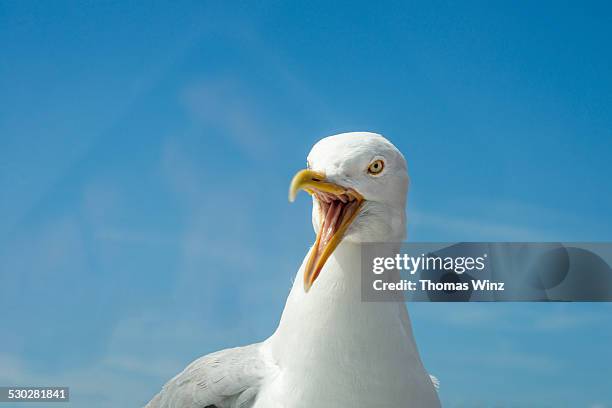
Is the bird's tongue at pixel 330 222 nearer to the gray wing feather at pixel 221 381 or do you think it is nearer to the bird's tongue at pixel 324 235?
the bird's tongue at pixel 324 235

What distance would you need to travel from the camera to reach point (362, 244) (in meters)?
3.46

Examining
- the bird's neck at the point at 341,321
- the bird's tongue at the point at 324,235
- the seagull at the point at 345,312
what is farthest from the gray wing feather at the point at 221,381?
the bird's tongue at the point at 324,235

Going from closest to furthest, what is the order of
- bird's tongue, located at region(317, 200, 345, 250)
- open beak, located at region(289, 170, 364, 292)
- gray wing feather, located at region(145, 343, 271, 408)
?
1. open beak, located at region(289, 170, 364, 292)
2. bird's tongue, located at region(317, 200, 345, 250)
3. gray wing feather, located at region(145, 343, 271, 408)

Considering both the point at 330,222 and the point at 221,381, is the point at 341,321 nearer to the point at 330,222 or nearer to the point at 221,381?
the point at 330,222

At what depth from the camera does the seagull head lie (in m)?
3.32

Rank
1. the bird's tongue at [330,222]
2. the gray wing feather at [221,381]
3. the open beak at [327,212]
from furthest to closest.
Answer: the gray wing feather at [221,381] < the bird's tongue at [330,222] < the open beak at [327,212]

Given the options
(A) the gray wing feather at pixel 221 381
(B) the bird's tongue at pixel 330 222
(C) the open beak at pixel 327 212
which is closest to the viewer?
(C) the open beak at pixel 327 212

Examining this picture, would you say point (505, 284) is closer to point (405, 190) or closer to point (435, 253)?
point (435, 253)

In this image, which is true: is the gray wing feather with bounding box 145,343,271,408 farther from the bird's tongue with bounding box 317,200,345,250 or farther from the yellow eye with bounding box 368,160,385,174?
the yellow eye with bounding box 368,160,385,174

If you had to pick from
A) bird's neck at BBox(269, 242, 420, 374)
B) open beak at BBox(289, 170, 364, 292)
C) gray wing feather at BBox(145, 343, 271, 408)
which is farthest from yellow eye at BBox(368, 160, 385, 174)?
gray wing feather at BBox(145, 343, 271, 408)

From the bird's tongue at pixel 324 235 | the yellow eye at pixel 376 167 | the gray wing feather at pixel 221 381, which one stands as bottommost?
the gray wing feather at pixel 221 381

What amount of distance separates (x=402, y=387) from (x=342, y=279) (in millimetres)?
522

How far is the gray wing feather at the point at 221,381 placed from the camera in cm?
358

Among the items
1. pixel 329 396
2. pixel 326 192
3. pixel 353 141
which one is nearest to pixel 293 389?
pixel 329 396
